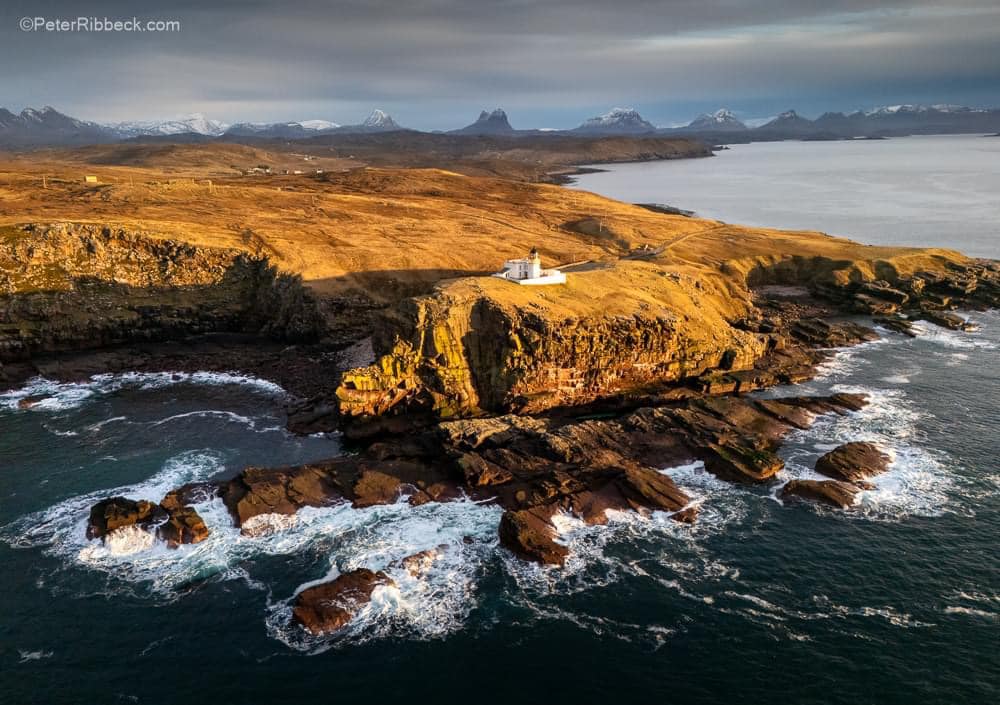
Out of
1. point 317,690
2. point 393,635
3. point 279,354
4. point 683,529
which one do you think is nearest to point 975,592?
point 683,529

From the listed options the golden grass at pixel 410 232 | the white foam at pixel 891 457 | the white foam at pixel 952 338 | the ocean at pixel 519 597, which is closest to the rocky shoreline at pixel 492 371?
the white foam at pixel 891 457

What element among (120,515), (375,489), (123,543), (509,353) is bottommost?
(123,543)

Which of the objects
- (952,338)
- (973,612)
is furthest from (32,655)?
(952,338)

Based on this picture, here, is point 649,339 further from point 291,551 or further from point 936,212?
point 936,212

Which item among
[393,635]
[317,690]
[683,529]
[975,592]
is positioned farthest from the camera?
[683,529]

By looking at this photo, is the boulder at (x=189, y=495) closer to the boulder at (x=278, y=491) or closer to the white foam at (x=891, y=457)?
the boulder at (x=278, y=491)

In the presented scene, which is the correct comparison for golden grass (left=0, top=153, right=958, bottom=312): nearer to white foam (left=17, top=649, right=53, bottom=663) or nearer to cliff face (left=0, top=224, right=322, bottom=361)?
cliff face (left=0, top=224, right=322, bottom=361)

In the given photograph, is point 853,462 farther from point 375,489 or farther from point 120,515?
point 120,515
